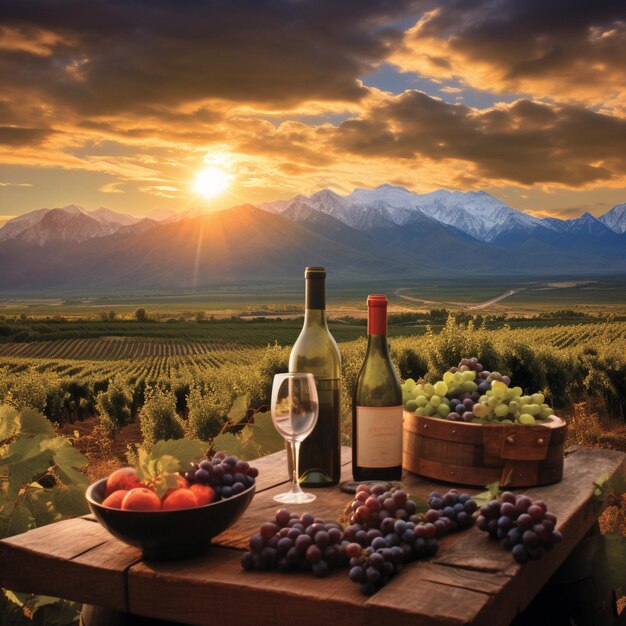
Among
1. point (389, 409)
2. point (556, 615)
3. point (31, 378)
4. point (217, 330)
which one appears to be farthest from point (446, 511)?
point (217, 330)

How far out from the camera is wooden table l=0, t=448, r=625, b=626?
151 cm

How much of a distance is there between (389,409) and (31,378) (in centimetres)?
2870

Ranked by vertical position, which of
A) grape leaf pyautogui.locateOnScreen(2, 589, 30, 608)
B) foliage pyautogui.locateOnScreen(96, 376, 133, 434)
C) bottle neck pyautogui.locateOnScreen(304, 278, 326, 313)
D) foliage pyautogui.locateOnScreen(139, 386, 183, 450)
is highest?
bottle neck pyautogui.locateOnScreen(304, 278, 326, 313)

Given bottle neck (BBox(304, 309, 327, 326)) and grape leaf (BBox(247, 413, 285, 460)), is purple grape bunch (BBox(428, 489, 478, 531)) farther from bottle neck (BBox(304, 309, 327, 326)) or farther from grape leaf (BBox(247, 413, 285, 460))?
grape leaf (BBox(247, 413, 285, 460))

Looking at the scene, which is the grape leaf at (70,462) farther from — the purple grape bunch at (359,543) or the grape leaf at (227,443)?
the purple grape bunch at (359,543)

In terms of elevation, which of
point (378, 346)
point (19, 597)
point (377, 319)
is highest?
point (377, 319)

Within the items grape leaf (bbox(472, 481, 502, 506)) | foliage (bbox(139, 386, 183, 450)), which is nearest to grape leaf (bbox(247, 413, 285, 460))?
grape leaf (bbox(472, 481, 502, 506))

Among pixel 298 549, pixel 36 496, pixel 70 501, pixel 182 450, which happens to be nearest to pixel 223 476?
pixel 182 450

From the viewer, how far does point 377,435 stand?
2.52 metres

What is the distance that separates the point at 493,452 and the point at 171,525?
121cm

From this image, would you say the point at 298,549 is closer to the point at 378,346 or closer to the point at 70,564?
the point at 70,564

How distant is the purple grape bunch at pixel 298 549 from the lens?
169cm

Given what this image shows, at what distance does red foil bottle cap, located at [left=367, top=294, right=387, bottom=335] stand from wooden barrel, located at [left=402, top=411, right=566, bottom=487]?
0.37 m

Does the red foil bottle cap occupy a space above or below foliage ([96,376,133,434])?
above
